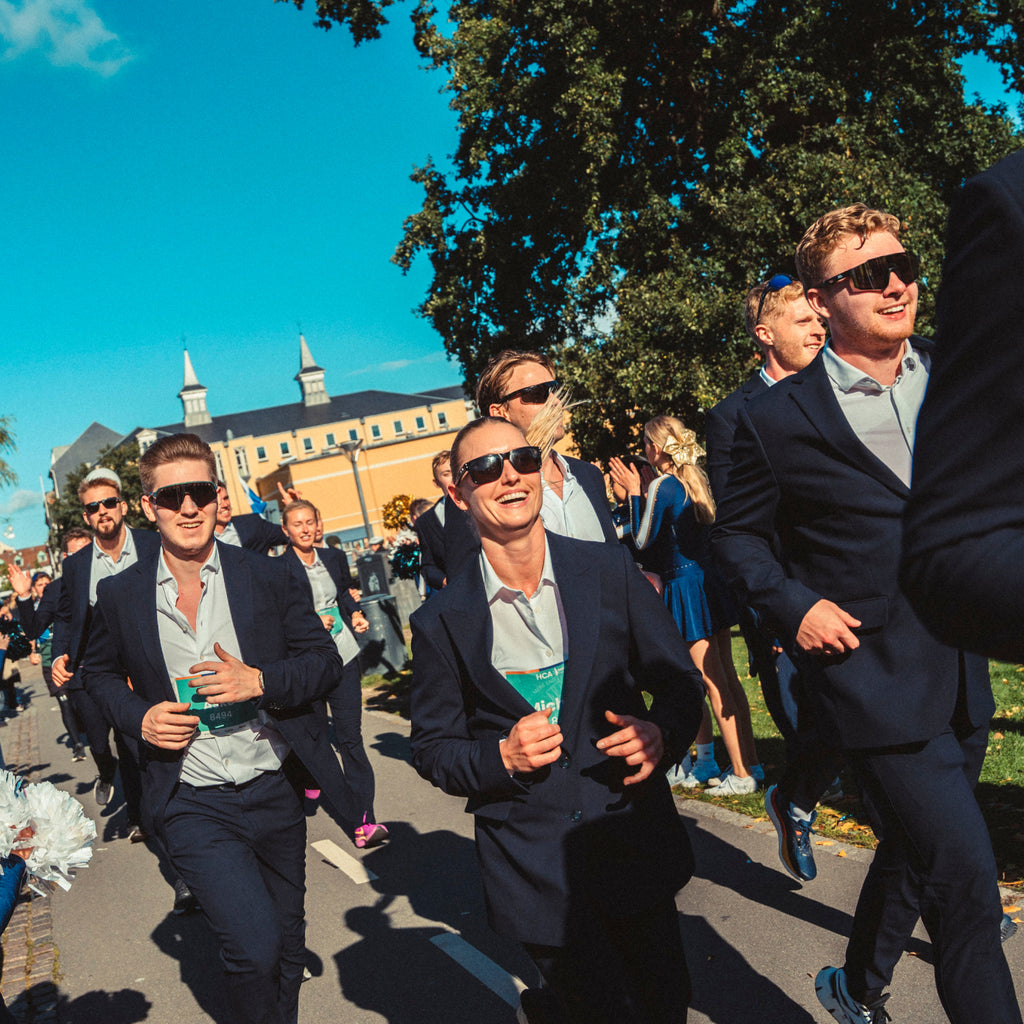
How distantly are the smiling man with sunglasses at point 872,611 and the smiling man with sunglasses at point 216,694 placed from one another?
1.67 meters

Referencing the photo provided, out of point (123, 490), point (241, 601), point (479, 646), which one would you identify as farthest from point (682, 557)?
point (123, 490)

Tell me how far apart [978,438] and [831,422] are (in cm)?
189

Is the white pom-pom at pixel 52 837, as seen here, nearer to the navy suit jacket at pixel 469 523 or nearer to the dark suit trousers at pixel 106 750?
the dark suit trousers at pixel 106 750

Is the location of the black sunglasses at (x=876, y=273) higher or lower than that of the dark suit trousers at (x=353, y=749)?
higher

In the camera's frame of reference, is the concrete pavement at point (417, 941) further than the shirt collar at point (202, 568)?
Yes

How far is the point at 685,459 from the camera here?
20.5ft

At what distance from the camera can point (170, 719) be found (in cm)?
337

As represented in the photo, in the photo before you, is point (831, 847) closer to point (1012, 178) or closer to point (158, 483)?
point (158, 483)

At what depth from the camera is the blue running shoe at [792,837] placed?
4176 mm

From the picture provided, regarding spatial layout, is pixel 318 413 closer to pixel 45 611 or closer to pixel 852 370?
pixel 45 611

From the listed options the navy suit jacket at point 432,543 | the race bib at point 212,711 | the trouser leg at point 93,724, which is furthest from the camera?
the trouser leg at point 93,724

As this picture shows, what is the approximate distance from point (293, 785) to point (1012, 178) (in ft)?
10.9

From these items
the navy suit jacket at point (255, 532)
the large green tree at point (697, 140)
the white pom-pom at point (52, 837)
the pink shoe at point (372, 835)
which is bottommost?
the pink shoe at point (372, 835)

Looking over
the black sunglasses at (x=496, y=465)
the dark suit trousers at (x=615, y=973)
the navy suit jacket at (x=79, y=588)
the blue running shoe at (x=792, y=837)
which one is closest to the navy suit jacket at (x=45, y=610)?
the navy suit jacket at (x=79, y=588)
